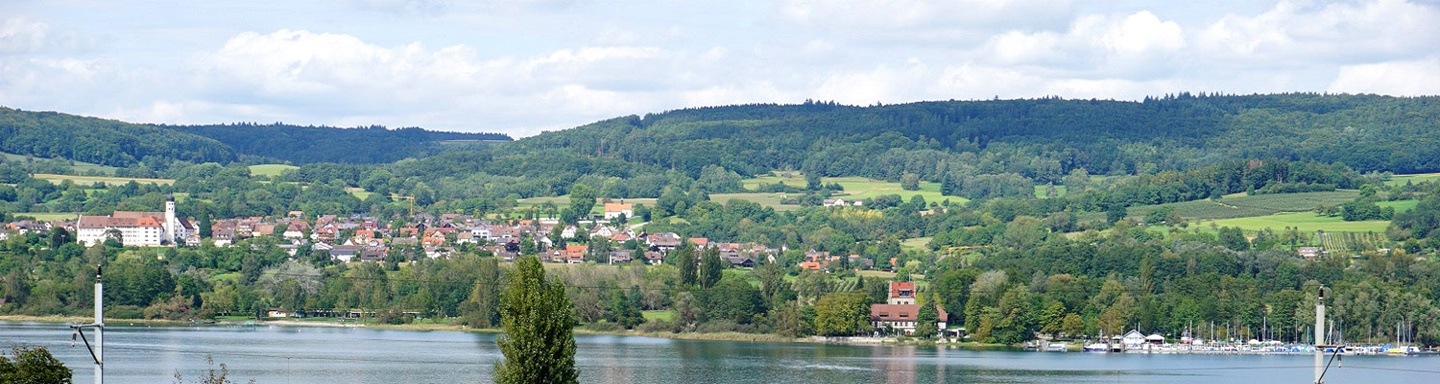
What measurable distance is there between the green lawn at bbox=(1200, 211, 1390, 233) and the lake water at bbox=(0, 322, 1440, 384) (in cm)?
2962

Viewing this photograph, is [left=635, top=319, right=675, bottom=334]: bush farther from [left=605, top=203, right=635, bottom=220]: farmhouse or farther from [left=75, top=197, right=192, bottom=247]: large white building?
[left=605, top=203, right=635, bottom=220]: farmhouse

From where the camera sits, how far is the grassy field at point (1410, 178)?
13012 centimetres

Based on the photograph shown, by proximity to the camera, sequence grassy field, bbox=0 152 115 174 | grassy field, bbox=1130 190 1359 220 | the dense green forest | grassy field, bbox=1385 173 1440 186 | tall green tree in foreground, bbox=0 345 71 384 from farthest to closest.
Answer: grassy field, bbox=0 152 115 174
grassy field, bbox=1385 173 1440 186
grassy field, bbox=1130 190 1359 220
the dense green forest
tall green tree in foreground, bbox=0 345 71 384

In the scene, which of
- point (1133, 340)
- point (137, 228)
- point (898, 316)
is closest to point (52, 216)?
point (137, 228)

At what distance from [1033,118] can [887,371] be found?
415 feet

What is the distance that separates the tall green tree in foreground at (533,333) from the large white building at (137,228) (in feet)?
265

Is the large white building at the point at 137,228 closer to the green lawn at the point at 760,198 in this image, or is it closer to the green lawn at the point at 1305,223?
the green lawn at the point at 760,198

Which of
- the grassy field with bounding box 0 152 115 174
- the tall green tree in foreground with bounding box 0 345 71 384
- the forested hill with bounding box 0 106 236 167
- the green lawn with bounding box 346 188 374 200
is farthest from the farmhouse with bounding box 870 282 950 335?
the forested hill with bounding box 0 106 236 167

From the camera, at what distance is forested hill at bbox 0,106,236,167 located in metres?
160

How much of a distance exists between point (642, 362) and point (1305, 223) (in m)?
57.1

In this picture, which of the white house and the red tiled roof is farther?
the red tiled roof

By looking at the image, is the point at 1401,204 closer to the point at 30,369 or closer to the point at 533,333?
the point at 533,333

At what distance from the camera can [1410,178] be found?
13438 centimetres

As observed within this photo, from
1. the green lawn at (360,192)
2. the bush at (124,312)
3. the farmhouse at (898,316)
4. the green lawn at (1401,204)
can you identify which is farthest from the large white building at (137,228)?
the green lawn at (1401,204)
